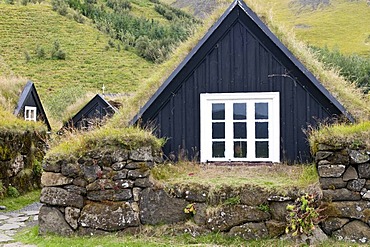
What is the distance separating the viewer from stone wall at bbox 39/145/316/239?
28.2ft

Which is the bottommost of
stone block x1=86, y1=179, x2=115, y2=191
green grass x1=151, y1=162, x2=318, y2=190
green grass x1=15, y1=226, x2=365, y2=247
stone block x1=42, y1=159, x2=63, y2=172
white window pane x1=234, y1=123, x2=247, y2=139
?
green grass x1=15, y1=226, x2=365, y2=247

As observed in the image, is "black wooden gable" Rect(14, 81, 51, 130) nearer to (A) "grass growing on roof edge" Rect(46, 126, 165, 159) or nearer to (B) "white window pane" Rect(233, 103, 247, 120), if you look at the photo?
(A) "grass growing on roof edge" Rect(46, 126, 165, 159)

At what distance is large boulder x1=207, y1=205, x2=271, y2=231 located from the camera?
27.6 feet

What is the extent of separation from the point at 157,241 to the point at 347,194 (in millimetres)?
3512

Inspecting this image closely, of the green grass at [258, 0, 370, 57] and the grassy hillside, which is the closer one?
the grassy hillside

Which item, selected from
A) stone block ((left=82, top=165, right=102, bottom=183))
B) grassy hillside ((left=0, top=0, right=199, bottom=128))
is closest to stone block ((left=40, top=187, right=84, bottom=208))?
stone block ((left=82, top=165, right=102, bottom=183))

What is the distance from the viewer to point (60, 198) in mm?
9172

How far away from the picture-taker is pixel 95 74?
4600 cm

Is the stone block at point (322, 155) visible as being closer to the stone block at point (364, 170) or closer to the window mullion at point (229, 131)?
the stone block at point (364, 170)

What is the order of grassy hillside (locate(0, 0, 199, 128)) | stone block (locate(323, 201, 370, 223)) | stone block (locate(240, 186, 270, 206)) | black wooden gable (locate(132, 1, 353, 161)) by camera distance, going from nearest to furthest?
stone block (locate(323, 201, 370, 223))
stone block (locate(240, 186, 270, 206))
black wooden gable (locate(132, 1, 353, 161))
grassy hillside (locate(0, 0, 199, 128))

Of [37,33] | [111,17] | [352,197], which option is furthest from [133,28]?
[352,197]

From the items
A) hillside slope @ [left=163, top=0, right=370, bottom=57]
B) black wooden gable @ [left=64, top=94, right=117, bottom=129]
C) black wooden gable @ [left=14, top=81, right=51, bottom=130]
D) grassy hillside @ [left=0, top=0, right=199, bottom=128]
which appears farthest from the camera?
hillside slope @ [left=163, top=0, right=370, bottom=57]

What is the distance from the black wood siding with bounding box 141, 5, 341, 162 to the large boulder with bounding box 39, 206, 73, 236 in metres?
2.86

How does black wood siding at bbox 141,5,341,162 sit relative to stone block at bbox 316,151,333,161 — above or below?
above
